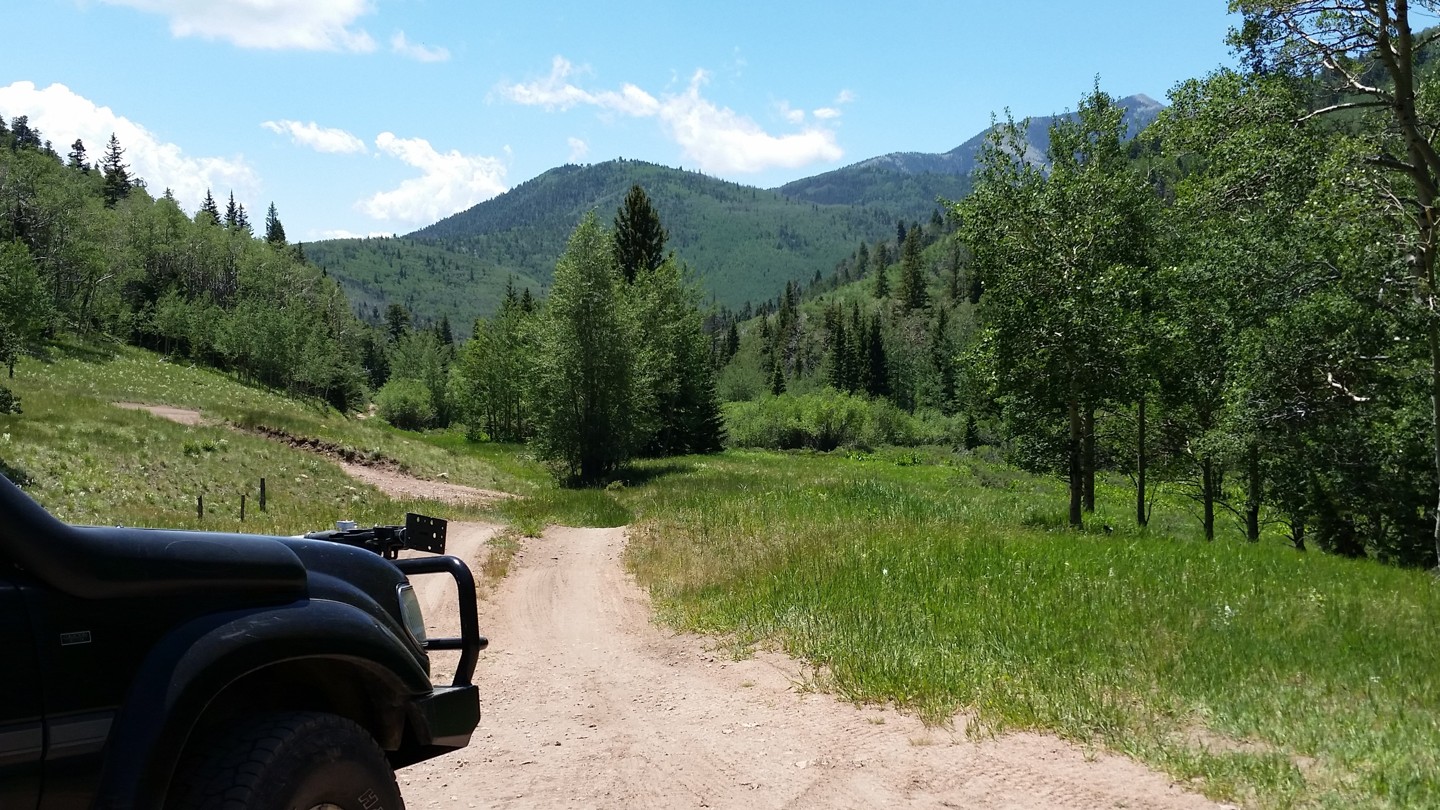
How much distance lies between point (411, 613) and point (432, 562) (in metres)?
0.43

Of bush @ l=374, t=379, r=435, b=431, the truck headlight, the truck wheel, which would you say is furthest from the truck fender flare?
bush @ l=374, t=379, r=435, b=431

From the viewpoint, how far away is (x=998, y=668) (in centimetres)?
748

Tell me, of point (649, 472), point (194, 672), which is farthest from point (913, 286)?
point (194, 672)

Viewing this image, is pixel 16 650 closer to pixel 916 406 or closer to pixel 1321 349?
pixel 1321 349

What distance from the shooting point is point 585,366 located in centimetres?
3647

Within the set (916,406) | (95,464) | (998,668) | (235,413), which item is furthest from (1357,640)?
(916,406)

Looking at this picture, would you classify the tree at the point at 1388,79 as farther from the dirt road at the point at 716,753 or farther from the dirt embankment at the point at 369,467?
the dirt embankment at the point at 369,467

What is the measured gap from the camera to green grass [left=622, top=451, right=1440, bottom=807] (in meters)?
5.58

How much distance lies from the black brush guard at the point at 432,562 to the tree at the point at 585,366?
32.2 m

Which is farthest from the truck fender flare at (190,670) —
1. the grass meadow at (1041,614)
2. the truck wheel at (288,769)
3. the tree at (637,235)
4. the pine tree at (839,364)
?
the pine tree at (839,364)

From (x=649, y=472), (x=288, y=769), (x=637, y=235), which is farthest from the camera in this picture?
(x=637, y=235)

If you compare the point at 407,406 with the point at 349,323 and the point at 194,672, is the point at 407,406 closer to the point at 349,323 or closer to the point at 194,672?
the point at 349,323

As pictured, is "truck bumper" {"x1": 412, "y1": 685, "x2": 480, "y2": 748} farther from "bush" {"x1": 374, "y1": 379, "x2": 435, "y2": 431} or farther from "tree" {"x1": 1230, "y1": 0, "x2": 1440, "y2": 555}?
"bush" {"x1": 374, "y1": 379, "x2": 435, "y2": 431}

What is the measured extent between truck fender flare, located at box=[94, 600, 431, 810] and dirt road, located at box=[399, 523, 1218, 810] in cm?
A: 328
